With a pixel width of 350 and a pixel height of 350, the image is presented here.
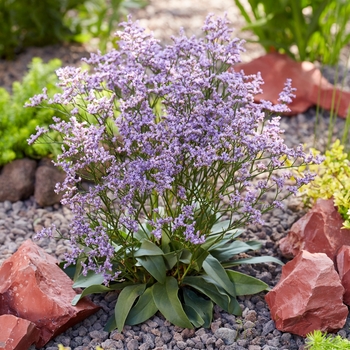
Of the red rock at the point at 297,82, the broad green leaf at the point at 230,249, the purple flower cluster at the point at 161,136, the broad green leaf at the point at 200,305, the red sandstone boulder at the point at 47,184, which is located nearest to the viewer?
the purple flower cluster at the point at 161,136

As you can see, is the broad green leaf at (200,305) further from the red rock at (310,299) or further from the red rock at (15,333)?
the red rock at (15,333)

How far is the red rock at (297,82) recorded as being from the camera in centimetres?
478

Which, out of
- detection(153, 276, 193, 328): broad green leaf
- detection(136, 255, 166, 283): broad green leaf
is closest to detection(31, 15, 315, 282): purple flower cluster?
detection(136, 255, 166, 283): broad green leaf

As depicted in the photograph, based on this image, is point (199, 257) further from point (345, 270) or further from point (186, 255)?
point (345, 270)

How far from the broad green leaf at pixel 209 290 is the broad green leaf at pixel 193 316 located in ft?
0.30

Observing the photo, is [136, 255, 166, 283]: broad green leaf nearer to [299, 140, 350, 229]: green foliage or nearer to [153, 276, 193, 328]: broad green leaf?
[153, 276, 193, 328]: broad green leaf

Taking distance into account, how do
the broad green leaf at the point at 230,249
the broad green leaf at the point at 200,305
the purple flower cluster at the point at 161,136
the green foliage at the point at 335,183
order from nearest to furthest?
the purple flower cluster at the point at 161,136, the broad green leaf at the point at 200,305, the broad green leaf at the point at 230,249, the green foliage at the point at 335,183

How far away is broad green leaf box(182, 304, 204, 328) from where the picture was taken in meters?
2.82

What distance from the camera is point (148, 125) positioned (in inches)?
102

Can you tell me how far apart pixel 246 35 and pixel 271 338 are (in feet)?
13.2

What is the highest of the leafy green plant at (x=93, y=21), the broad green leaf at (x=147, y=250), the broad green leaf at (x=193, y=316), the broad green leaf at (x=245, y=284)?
the leafy green plant at (x=93, y=21)

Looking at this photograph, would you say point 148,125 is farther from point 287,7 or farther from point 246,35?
point 246,35

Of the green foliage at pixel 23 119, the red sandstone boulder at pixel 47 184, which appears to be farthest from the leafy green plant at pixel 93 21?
the red sandstone boulder at pixel 47 184

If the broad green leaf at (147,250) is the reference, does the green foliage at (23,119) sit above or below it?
above
